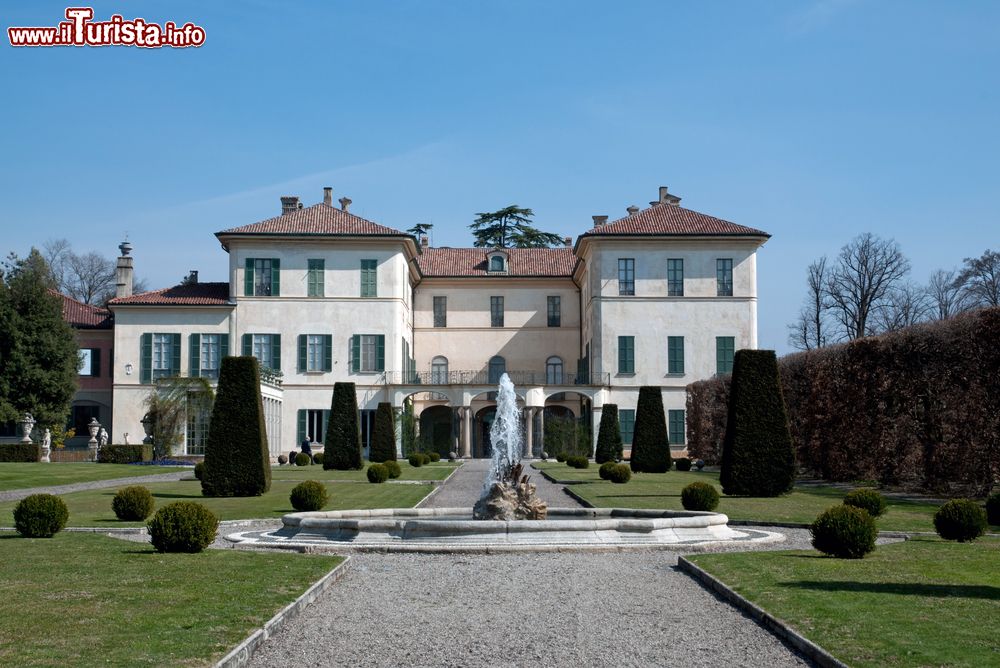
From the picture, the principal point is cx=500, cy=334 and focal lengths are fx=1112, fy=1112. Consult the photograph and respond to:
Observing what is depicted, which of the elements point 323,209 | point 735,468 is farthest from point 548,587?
point 323,209

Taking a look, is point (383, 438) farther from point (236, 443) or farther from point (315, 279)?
point (236, 443)

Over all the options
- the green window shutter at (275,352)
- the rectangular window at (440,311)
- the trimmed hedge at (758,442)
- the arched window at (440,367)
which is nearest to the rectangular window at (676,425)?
the arched window at (440,367)

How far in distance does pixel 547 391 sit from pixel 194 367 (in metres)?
15.0

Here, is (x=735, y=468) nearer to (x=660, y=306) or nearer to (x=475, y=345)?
(x=660, y=306)

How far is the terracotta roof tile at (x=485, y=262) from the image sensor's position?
53469mm

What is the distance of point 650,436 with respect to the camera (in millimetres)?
32406

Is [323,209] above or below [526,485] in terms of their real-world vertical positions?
above

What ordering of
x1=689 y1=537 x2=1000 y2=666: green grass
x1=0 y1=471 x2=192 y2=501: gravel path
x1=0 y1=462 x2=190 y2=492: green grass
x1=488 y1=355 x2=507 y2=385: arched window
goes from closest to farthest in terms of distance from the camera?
x1=689 y1=537 x2=1000 y2=666: green grass < x1=0 y1=471 x2=192 y2=501: gravel path < x1=0 y1=462 x2=190 y2=492: green grass < x1=488 y1=355 x2=507 y2=385: arched window

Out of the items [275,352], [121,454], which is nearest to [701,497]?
[121,454]

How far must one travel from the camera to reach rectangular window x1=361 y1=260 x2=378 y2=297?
4638 centimetres

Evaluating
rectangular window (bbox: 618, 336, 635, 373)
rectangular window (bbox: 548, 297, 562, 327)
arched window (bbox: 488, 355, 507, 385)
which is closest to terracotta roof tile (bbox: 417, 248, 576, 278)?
rectangular window (bbox: 548, 297, 562, 327)

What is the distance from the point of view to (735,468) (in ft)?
72.3

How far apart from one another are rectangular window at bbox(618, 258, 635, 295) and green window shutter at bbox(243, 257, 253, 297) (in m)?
15.4

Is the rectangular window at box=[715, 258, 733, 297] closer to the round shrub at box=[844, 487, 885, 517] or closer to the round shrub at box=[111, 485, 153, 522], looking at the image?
the round shrub at box=[844, 487, 885, 517]
